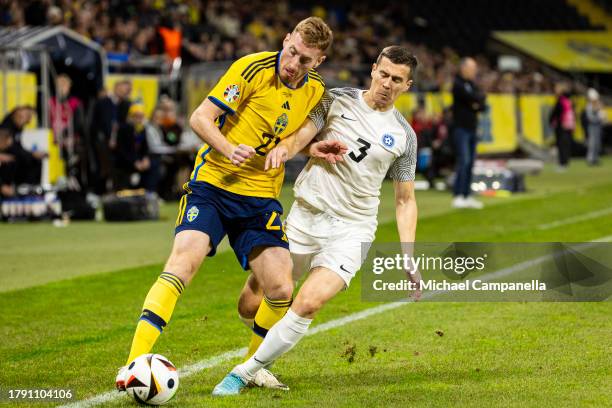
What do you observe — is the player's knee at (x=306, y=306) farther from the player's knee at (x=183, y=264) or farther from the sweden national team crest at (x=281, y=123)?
the sweden national team crest at (x=281, y=123)

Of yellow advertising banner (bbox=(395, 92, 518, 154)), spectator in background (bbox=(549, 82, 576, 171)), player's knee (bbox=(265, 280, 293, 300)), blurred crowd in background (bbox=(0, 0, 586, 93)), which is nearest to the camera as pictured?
player's knee (bbox=(265, 280, 293, 300))

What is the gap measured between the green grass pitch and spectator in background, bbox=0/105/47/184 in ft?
13.6

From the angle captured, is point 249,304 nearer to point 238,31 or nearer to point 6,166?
point 6,166

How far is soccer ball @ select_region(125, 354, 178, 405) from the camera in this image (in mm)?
5652

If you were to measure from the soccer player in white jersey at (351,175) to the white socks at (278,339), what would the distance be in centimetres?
31

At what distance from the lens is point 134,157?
19.1 metres

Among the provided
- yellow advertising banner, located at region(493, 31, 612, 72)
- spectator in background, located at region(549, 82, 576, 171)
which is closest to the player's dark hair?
spectator in background, located at region(549, 82, 576, 171)

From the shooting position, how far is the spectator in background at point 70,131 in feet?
64.3

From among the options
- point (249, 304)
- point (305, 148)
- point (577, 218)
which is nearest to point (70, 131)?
point (577, 218)

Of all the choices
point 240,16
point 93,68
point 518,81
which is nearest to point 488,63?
point 518,81

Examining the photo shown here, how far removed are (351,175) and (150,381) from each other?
173 centimetres

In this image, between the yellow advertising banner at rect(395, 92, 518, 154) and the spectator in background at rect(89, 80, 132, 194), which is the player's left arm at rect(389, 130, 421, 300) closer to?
the spectator in background at rect(89, 80, 132, 194)

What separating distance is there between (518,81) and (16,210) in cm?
2460

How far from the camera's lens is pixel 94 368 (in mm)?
6992
